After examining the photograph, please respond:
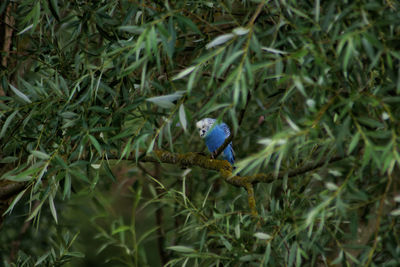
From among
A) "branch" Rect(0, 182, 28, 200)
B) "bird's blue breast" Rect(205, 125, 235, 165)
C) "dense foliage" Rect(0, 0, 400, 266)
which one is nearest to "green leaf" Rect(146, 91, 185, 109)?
"dense foliage" Rect(0, 0, 400, 266)

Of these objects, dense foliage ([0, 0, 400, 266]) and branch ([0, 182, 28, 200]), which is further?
branch ([0, 182, 28, 200])

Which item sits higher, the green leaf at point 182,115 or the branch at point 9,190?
the green leaf at point 182,115

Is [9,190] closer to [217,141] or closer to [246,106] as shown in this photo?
[246,106]

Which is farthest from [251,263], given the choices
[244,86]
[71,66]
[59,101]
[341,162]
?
[71,66]

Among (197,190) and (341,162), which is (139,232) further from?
(341,162)

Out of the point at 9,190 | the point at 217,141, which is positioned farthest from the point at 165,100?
the point at 217,141

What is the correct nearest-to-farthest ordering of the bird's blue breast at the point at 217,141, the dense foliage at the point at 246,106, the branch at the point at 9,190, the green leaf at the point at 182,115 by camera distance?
the dense foliage at the point at 246,106
the green leaf at the point at 182,115
the branch at the point at 9,190
the bird's blue breast at the point at 217,141

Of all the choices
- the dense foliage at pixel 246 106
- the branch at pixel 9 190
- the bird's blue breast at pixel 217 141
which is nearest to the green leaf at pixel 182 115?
the dense foliage at pixel 246 106

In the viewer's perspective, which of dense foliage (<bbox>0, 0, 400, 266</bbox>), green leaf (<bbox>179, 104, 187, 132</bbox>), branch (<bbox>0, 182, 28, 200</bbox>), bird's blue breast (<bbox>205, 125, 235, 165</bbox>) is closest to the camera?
dense foliage (<bbox>0, 0, 400, 266</bbox>)

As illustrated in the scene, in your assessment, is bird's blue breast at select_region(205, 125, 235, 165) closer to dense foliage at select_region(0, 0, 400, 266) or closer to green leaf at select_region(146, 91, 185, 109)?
dense foliage at select_region(0, 0, 400, 266)

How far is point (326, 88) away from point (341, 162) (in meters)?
0.22

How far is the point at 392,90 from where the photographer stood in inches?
62.4

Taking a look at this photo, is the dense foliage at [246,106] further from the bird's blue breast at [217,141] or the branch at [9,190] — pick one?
the bird's blue breast at [217,141]

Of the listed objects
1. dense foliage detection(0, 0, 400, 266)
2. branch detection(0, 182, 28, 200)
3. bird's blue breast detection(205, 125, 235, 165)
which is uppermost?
dense foliage detection(0, 0, 400, 266)
